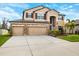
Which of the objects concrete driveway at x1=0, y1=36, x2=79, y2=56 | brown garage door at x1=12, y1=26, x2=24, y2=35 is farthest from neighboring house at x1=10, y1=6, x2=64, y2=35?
concrete driveway at x1=0, y1=36, x2=79, y2=56

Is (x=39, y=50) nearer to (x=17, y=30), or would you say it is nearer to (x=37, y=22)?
(x=17, y=30)

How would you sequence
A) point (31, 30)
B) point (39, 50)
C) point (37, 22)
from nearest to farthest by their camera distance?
point (39, 50)
point (31, 30)
point (37, 22)

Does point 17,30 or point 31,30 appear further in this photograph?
point 31,30

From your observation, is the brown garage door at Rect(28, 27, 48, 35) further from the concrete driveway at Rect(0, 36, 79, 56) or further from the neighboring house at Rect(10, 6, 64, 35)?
the concrete driveway at Rect(0, 36, 79, 56)

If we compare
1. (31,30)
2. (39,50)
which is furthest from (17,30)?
(39,50)

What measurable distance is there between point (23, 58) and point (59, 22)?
33.5 metres

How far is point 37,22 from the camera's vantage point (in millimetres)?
40594

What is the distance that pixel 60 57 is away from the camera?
960cm

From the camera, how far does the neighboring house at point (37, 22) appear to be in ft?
126

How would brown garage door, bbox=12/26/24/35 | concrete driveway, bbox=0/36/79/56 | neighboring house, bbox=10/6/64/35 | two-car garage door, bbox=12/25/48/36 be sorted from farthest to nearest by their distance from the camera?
neighboring house, bbox=10/6/64/35 → two-car garage door, bbox=12/25/48/36 → brown garage door, bbox=12/26/24/35 → concrete driveway, bbox=0/36/79/56

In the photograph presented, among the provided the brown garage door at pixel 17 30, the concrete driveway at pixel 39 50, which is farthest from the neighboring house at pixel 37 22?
the concrete driveway at pixel 39 50

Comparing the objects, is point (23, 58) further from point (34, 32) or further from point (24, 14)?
point (24, 14)

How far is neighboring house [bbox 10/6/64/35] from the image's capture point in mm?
38375

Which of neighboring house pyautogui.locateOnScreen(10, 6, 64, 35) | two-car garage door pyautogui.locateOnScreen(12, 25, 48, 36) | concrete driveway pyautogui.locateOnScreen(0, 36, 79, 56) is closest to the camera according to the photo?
concrete driveway pyautogui.locateOnScreen(0, 36, 79, 56)
